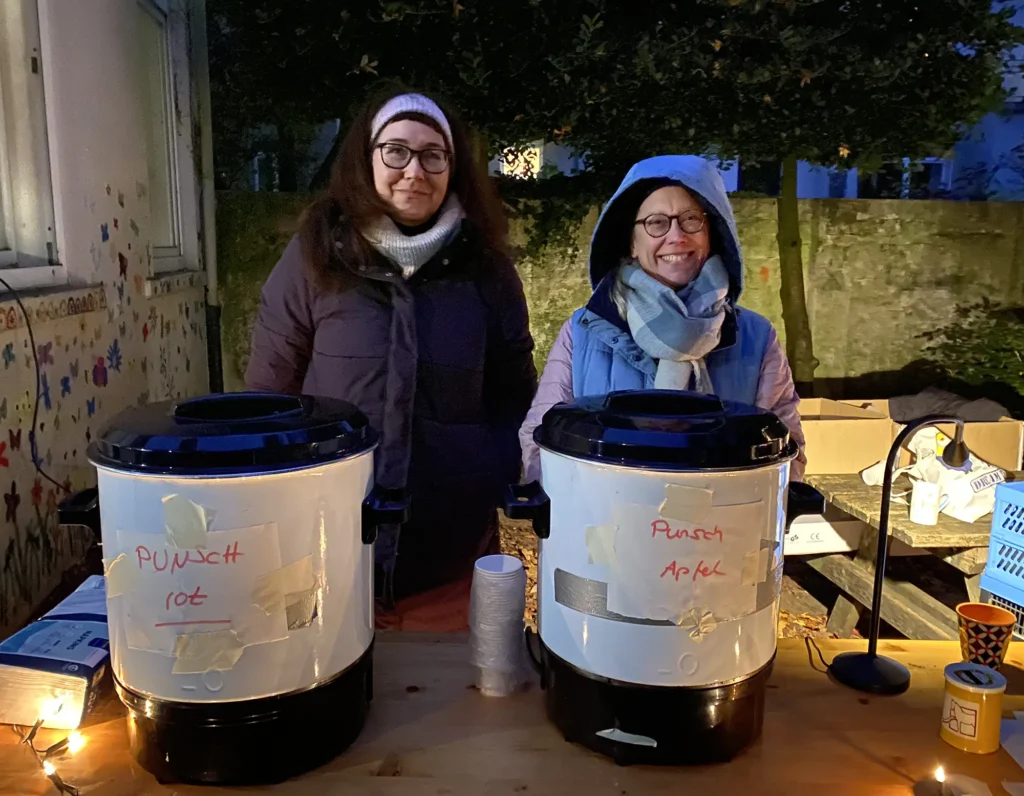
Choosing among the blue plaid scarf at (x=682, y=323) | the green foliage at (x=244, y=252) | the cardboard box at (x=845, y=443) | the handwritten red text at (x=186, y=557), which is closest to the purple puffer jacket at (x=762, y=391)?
the blue plaid scarf at (x=682, y=323)

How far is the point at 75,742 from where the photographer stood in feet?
3.06

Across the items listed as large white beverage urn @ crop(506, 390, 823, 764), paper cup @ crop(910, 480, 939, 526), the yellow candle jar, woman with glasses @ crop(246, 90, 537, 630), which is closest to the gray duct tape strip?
large white beverage urn @ crop(506, 390, 823, 764)

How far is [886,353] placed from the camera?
13.2ft

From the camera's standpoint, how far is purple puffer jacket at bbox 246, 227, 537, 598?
5.15 ft

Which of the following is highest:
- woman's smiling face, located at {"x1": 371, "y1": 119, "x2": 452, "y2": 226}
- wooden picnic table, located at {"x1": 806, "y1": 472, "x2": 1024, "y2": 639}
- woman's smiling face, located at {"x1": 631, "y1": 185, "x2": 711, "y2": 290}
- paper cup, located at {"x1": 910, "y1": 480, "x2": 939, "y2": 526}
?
A: woman's smiling face, located at {"x1": 371, "y1": 119, "x2": 452, "y2": 226}

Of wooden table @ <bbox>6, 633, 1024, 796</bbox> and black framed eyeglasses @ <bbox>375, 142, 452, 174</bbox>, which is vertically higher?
black framed eyeglasses @ <bbox>375, 142, 452, 174</bbox>

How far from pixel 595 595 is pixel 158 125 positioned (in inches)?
101

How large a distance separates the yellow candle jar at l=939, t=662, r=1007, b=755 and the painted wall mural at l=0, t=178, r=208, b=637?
4.63 feet

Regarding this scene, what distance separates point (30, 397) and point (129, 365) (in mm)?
711

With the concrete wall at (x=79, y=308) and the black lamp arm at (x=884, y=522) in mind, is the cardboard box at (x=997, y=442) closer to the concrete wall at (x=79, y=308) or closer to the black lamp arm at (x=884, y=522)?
the black lamp arm at (x=884, y=522)

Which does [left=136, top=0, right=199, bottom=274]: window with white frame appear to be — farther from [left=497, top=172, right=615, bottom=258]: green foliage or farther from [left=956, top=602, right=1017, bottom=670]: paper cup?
[left=956, top=602, right=1017, bottom=670]: paper cup

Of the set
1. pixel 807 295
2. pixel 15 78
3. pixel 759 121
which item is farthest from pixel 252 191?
pixel 807 295

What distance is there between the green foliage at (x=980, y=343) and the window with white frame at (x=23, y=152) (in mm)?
3905

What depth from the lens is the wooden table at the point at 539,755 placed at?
2.84 ft
